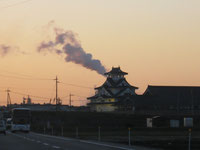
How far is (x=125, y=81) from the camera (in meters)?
131

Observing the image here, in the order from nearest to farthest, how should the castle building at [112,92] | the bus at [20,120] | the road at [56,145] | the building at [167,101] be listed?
the road at [56,145] < the bus at [20,120] < the building at [167,101] < the castle building at [112,92]

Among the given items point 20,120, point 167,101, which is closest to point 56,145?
point 20,120

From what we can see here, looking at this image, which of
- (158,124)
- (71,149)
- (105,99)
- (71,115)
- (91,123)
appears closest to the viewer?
(71,149)

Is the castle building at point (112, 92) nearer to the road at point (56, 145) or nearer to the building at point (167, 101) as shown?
the building at point (167, 101)

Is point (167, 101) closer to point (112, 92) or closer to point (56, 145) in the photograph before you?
point (112, 92)

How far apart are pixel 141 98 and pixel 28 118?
5341 centimetres

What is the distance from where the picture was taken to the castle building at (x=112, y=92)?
120488 mm

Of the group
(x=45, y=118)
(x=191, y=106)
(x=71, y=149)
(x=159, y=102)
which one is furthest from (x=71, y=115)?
(x=71, y=149)

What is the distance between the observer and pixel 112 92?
415 feet

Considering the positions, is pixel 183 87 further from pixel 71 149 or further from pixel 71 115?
pixel 71 149

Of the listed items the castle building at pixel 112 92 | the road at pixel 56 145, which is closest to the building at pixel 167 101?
the castle building at pixel 112 92

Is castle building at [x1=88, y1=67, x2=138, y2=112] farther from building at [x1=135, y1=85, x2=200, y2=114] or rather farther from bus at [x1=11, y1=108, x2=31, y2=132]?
bus at [x1=11, y1=108, x2=31, y2=132]

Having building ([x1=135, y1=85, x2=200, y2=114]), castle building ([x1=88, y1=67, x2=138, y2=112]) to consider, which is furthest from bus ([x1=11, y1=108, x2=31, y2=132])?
castle building ([x1=88, y1=67, x2=138, y2=112])

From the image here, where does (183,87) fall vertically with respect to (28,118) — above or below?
above
